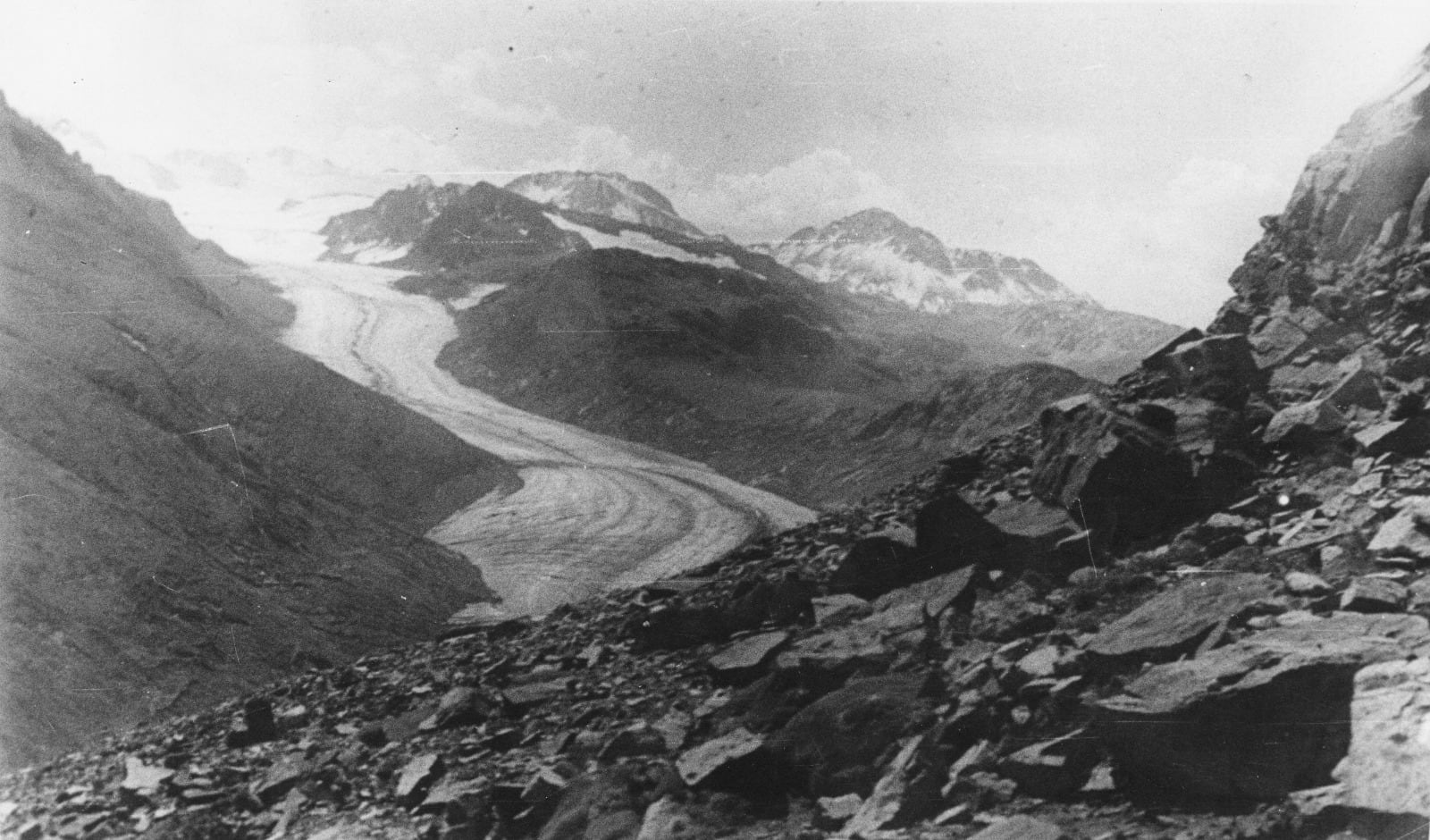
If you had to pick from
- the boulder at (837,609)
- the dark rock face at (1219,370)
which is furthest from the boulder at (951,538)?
the dark rock face at (1219,370)

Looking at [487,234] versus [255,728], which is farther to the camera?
[487,234]

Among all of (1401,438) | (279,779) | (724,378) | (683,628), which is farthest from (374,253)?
(1401,438)

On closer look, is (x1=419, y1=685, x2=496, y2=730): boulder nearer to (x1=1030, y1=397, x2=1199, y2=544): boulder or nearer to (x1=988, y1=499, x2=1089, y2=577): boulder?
(x1=988, y1=499, x2=1089, y2=577): boulder

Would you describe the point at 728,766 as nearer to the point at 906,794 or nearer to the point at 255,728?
the point at 906,794

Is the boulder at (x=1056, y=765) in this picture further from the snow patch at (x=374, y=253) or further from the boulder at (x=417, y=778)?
the snow patch at (x=374, y=253)

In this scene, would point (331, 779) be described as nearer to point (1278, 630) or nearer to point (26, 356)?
point (1278, 630)

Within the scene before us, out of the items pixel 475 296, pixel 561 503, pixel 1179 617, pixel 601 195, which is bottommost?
A: pixel 561 503
